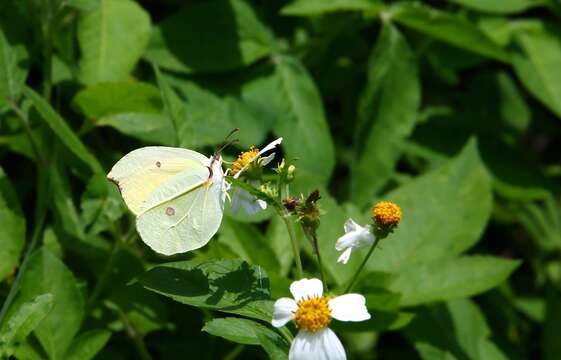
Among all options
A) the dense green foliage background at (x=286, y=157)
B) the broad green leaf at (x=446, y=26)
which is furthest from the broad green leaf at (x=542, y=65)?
the broad green leaf at (x=446, y=26)

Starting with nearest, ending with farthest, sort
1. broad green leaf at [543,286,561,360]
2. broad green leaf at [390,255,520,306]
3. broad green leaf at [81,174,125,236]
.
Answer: broad green leaf at [81,174,125,236], broad green leaf at [390,255,520,306], broad green leaf at [543,286,561,360]

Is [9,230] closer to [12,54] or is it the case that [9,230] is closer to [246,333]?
[12,54]

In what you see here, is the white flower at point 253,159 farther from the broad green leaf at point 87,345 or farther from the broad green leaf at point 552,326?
the broad green leaf at point 552,326

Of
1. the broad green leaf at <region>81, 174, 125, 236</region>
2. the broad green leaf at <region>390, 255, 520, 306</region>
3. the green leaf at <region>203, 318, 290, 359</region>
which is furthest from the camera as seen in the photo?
the broad green leaf at <region>390, 255, 520, 306</region>

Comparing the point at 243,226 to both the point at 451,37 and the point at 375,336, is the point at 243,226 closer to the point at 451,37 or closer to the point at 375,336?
the point at 375,336

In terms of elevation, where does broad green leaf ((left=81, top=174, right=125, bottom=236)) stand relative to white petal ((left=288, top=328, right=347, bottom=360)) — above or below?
below

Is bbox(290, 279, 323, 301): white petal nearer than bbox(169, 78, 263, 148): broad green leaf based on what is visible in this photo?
Yes

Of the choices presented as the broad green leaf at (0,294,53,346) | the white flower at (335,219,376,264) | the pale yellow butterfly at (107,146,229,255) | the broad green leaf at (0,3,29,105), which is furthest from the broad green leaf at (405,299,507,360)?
the broad green leaf at (0,3,29,105)

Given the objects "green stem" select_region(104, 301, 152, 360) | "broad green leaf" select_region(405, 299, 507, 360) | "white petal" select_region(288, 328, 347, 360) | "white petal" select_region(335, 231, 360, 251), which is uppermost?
"white petal" select_region(335, 231, 360, 251)

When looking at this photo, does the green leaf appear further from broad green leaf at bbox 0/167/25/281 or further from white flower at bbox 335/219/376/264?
broad green leaf at bbox 0/167/25/281
